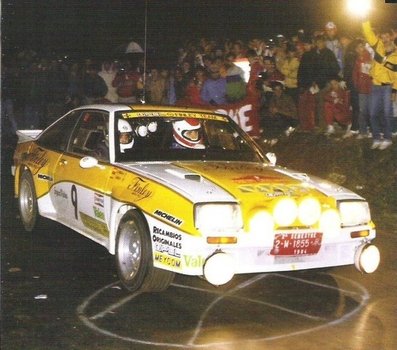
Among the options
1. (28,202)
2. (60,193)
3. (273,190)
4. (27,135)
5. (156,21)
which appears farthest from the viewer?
(156,21)

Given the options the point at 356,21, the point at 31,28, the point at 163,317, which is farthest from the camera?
the point at 31,28

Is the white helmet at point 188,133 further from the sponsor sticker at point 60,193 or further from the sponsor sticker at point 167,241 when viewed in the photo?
the sponsor sticker at point 167,241

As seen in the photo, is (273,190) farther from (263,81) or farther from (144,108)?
(263,81)

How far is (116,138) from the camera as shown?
20.9 feet

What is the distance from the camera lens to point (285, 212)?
17.6 feet

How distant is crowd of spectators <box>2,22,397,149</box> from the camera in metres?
11.5

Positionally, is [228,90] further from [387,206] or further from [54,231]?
[54,231]

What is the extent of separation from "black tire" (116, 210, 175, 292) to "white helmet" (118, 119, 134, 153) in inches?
32.9

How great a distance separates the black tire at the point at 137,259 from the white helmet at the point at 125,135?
84 centimetres

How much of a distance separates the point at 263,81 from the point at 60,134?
622 centimetres

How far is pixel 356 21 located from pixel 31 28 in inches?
456

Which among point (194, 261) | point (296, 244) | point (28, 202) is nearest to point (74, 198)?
point (28, 202)

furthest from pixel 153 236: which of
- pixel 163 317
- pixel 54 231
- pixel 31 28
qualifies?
pixel 31 28

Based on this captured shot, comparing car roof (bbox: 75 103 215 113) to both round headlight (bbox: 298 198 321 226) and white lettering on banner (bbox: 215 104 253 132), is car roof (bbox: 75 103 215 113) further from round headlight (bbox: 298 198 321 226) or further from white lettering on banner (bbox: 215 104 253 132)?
white lettering on banner (bbox: 215 104 253 132)
